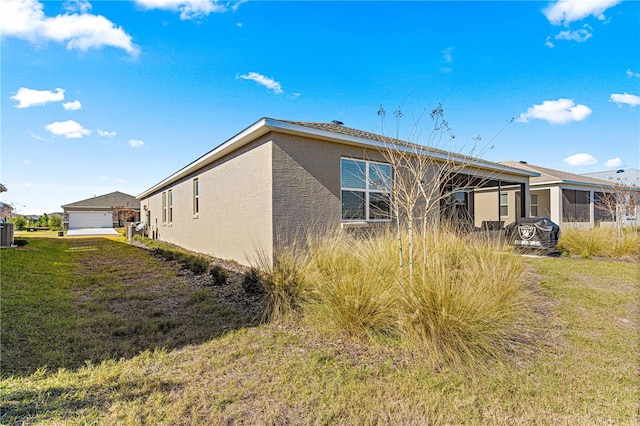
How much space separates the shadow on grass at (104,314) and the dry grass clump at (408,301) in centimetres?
82

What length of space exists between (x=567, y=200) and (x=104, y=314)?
22.0 meters

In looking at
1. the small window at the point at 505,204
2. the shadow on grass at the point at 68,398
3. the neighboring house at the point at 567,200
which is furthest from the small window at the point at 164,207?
the neighboring house at the point at 567,200

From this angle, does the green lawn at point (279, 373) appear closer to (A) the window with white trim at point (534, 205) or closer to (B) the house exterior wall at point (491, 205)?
(B) the house exterior wall at point (491, 205)

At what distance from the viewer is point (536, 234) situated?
1052 cm

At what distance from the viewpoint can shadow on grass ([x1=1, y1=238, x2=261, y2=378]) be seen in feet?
10.6

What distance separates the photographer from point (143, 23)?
7.14 metres

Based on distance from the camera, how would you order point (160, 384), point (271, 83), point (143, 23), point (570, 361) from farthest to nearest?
point (271, 83) < point (143, 23) < point (570, 361) < point (160, 384)

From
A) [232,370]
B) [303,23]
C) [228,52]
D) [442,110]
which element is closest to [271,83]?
[228,52]

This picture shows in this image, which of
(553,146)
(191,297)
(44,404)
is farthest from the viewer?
(553,146)

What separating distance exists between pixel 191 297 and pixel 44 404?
9.90 feet

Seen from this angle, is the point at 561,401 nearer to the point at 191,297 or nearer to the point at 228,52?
the point at 191,297

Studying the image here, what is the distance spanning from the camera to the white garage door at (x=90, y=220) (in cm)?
Result: 3228

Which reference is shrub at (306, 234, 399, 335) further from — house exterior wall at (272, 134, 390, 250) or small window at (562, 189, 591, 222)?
small window at (562, 189, 591, 222)

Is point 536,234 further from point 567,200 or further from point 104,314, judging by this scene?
point 104,314
